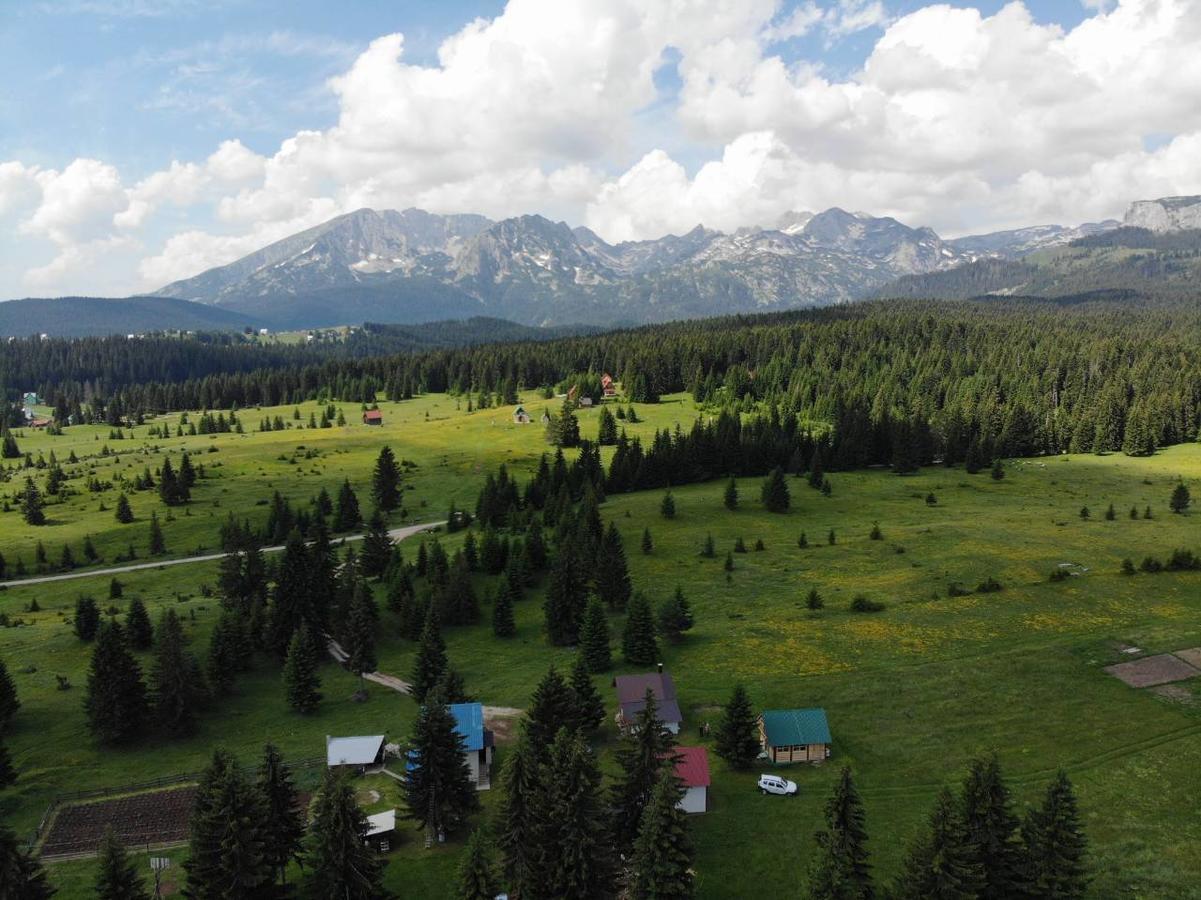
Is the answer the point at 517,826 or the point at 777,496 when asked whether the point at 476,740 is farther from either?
the point at 777,496

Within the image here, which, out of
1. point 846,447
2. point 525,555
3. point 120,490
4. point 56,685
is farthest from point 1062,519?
point 120,490

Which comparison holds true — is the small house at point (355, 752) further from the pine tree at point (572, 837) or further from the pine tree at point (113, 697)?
the pine tree at point (572, 837)

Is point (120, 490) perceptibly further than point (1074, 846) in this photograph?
Yes

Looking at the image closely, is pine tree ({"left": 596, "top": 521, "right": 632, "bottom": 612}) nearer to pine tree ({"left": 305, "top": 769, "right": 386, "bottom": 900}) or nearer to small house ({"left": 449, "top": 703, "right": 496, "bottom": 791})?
small house ({"left": 449, "top": 703, "right": 496, "bottom": 791})

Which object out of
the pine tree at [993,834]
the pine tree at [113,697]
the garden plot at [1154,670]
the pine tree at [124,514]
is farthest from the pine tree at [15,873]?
the pine tree at [124,514]

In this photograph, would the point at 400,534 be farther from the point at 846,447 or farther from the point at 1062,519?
the point at 1062,519

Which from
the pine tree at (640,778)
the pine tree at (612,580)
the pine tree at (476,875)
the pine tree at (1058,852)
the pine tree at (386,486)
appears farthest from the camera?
the pine tree at (386,486)
